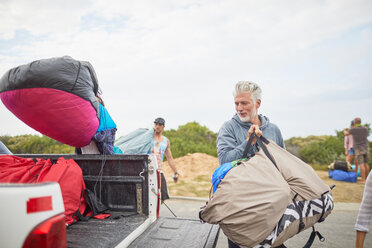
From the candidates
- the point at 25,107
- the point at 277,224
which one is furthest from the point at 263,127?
the point at 25,107

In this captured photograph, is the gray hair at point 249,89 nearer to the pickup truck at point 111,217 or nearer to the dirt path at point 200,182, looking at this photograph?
the pickup truck at point 111,217

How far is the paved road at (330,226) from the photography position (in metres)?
4.14

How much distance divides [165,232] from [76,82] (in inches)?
62.9

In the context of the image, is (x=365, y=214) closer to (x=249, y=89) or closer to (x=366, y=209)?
(x=366, y=209)

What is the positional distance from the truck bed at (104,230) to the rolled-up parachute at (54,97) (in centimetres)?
81

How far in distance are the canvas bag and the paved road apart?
2771 millimetres

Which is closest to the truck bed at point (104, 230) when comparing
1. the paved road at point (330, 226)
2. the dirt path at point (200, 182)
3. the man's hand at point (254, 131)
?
the man's hand at point (254, 131)

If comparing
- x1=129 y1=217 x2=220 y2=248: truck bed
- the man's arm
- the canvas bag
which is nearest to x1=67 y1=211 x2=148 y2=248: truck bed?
x1=129 y1=217 x2=220 y2=248: truck bed

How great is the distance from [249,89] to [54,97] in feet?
5.58

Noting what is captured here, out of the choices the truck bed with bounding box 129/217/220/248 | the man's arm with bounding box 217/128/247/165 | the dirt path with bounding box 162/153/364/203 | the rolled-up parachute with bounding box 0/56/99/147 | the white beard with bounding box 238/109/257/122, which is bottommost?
the dirt path with bounding box 162/153/364/203

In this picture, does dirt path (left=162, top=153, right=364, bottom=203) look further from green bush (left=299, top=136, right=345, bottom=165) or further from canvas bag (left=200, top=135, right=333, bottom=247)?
canvas bag (left=200, top=135, right=333, bottom=247)

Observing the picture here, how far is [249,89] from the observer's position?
239 centimetres

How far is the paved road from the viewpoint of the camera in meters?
4.14

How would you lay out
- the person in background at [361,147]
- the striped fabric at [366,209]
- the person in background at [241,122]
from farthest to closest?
the person in background at [361,147] → the striped fabric at [366,209] → the person in background at [241,122]
